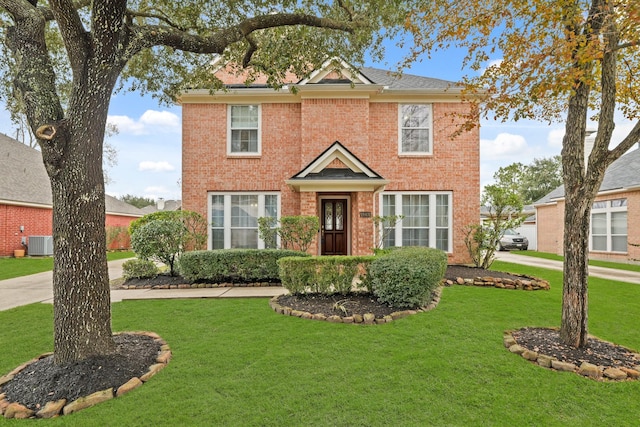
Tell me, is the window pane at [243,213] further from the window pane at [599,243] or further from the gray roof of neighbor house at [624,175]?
the window pane at [599,243]

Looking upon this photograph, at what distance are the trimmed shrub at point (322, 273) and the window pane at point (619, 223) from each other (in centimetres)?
1522

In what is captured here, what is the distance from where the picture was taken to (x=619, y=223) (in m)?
15.0

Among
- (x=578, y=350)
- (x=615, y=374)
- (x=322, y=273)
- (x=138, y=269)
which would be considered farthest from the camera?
(x=138, y=269)

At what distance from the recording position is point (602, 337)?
16.0 ft

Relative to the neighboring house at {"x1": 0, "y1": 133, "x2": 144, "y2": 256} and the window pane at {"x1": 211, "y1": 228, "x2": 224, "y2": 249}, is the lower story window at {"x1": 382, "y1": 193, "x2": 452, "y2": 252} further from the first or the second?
the neighboring house at {"x1": 0, "y1": 133, "x2": 144, "y2": 256}

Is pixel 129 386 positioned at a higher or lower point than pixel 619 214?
lower

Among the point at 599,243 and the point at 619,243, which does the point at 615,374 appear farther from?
the point at 599,243

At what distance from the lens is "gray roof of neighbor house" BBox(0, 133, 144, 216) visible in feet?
56.7

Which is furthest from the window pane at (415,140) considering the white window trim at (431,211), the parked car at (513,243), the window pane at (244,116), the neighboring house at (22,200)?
the neighboring house at (22,200)

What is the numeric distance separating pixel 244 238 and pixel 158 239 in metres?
3.43

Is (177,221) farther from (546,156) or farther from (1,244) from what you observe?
(546,156)

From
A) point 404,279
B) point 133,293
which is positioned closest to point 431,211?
point 404,279

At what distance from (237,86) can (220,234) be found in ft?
18.5

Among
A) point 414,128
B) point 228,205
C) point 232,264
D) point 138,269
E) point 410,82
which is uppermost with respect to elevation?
point 410,82
